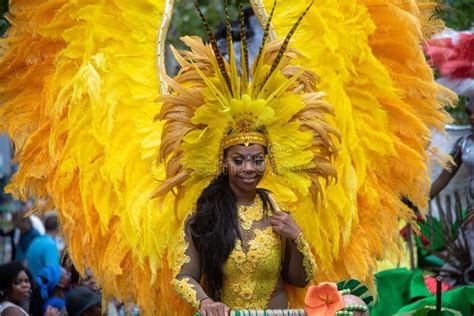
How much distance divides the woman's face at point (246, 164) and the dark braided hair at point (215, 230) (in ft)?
0.45

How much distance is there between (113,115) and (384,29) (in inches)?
60.9

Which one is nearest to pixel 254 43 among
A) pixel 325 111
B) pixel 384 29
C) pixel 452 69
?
pixel 452 69

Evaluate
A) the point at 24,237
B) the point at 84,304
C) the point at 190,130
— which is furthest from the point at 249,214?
the point at 24,237

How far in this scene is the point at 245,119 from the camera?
5766 millimetres

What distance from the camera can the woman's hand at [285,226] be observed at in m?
5.73

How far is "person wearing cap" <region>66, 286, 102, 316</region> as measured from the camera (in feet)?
27.5

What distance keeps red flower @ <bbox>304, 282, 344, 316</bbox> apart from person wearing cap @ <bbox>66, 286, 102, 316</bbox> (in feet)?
11.6

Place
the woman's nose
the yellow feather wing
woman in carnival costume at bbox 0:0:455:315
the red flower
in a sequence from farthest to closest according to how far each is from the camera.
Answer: the yellow feather wing < woman in carnival costume at bbox 0:0:455:315 < the woman's nose < the red flower

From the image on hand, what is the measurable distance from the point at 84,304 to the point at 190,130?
2.86 meters

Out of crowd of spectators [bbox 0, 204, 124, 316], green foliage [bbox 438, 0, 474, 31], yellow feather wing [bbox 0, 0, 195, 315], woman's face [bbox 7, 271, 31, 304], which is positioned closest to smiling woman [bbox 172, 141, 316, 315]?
yellow feather wing [bbox 0, 0, 195, 315]

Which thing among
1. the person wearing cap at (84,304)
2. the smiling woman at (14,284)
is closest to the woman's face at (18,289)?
the smiling woman at (14,284)

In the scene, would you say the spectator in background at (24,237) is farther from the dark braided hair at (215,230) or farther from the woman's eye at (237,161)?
the woman's eye at (237,161)

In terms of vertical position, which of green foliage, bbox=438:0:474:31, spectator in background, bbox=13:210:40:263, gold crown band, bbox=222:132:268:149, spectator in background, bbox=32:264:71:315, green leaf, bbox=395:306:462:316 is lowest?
spectator in background, bbox=13:210:40:263

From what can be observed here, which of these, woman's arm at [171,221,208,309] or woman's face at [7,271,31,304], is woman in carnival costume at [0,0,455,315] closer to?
woman's arm at [171,221,208,309]
